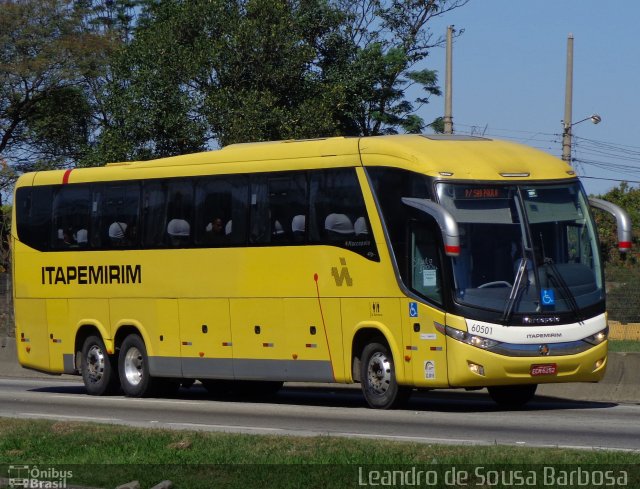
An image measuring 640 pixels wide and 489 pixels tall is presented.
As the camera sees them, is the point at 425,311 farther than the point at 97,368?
No

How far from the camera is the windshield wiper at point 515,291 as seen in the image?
1695 cm

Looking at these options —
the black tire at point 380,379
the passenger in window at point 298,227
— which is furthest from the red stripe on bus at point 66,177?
the black tire at point 380,379

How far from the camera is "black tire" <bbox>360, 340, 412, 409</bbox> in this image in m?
18.1

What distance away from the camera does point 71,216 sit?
23078mm

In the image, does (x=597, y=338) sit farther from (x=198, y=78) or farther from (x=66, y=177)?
(x=198, y=78)

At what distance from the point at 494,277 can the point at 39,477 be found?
24.4 ft

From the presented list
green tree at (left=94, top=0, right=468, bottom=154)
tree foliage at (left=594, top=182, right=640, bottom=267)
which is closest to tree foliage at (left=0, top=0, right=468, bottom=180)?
green tree at (left=94, top=0, right=468, bottom=154)

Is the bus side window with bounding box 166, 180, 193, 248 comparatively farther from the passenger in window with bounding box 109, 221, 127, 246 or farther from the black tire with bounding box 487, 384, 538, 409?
the black tire with bounding box 487, 384, 538, 409

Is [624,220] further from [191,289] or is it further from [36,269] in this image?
[36,269]

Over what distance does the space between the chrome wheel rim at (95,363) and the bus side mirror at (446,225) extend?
7826 mm

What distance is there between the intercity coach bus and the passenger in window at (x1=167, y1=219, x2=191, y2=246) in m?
0.03

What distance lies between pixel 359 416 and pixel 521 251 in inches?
116

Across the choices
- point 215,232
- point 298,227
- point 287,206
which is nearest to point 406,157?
point 298,227

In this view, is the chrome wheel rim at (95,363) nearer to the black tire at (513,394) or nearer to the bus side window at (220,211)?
the bus side window at (220,211)
